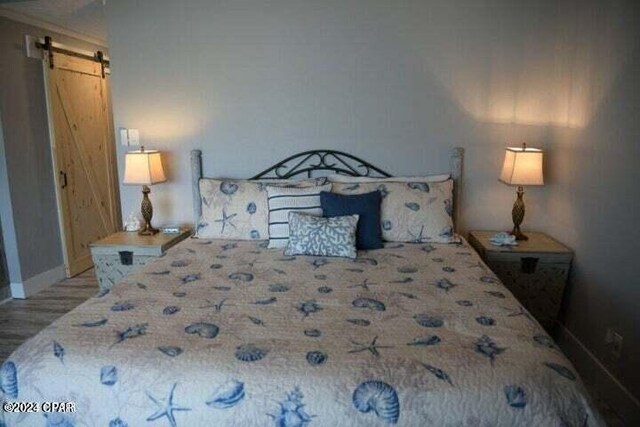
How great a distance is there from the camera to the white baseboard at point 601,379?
2.04 metres

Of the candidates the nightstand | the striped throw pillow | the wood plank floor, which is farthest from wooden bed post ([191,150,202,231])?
the nightstand

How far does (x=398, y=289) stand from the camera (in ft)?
6.53

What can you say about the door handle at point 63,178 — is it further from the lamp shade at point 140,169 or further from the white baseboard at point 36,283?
the lamp shade at point 140,169

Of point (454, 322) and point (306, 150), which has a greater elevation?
point (306, 150)

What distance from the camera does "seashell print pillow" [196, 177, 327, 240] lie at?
2.85 meters

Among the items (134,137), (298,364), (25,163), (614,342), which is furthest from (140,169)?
(614,342)

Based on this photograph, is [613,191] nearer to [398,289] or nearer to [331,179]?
[398,289]

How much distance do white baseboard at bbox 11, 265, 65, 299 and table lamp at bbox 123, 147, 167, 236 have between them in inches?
51.5

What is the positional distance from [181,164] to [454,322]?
2.40 meters

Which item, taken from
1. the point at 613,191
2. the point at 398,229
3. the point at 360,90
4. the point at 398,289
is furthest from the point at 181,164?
the point at 613,191

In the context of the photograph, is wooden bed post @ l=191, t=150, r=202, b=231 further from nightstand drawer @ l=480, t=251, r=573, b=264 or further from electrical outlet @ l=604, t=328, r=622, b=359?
electrical outlet @ l=604, t=328, r=622, b=359

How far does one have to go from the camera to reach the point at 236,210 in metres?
2.89

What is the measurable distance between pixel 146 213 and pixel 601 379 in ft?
9.79

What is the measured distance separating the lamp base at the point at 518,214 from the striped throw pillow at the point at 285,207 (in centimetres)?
132
